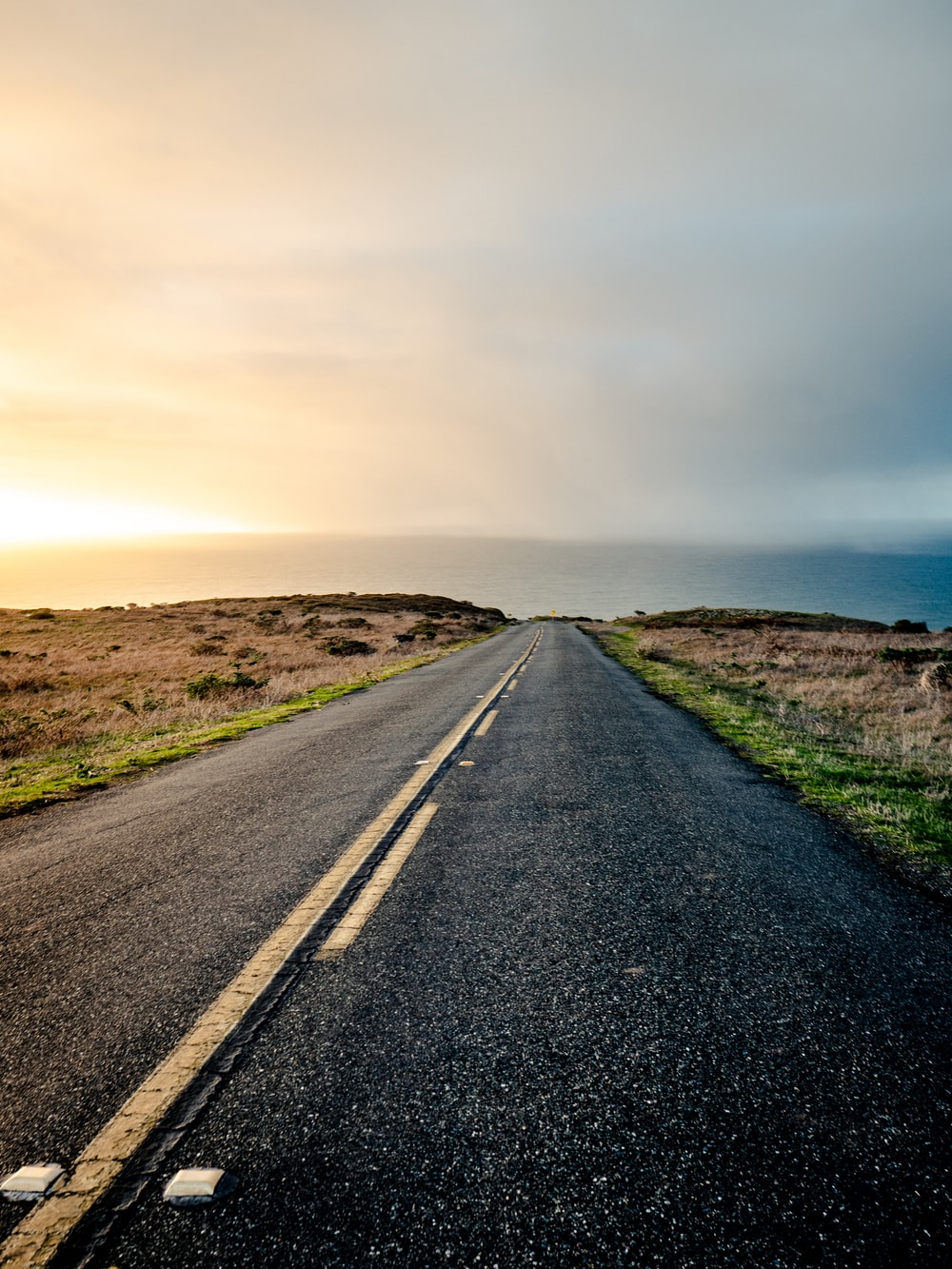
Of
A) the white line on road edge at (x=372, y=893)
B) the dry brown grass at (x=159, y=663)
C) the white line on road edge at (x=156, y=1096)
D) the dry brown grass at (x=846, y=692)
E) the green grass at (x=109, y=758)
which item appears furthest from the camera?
the dry brown grass at (x=159, y=663)

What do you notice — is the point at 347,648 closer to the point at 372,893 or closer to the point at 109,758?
the point at 109,758

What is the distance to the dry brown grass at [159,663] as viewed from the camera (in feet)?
37.6

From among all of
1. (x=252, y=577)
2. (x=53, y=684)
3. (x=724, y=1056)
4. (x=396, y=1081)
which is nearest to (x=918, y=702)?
(x=724, y=1056)

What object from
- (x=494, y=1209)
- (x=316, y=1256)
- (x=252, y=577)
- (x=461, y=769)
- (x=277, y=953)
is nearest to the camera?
(x=316, y=1256)

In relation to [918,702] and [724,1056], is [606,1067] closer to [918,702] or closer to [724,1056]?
[724,1056]

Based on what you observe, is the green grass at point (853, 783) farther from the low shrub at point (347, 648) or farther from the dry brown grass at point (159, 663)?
the low shrub at point (347, 648)

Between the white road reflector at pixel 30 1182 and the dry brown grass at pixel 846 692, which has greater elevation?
the dry brown grass at pixel 846 692

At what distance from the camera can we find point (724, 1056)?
2416mm

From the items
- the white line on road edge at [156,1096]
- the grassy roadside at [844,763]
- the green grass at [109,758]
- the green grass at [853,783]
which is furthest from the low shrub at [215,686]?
the white line on road edge at [156,1096]

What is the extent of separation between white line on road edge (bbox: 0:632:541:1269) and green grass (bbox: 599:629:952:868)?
4.69 metres

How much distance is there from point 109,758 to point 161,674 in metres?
14.2

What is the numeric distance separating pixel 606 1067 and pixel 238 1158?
145 cm

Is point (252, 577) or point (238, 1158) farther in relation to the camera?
point (252, 577)

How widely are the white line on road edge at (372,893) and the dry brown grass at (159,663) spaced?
589 centimetres
